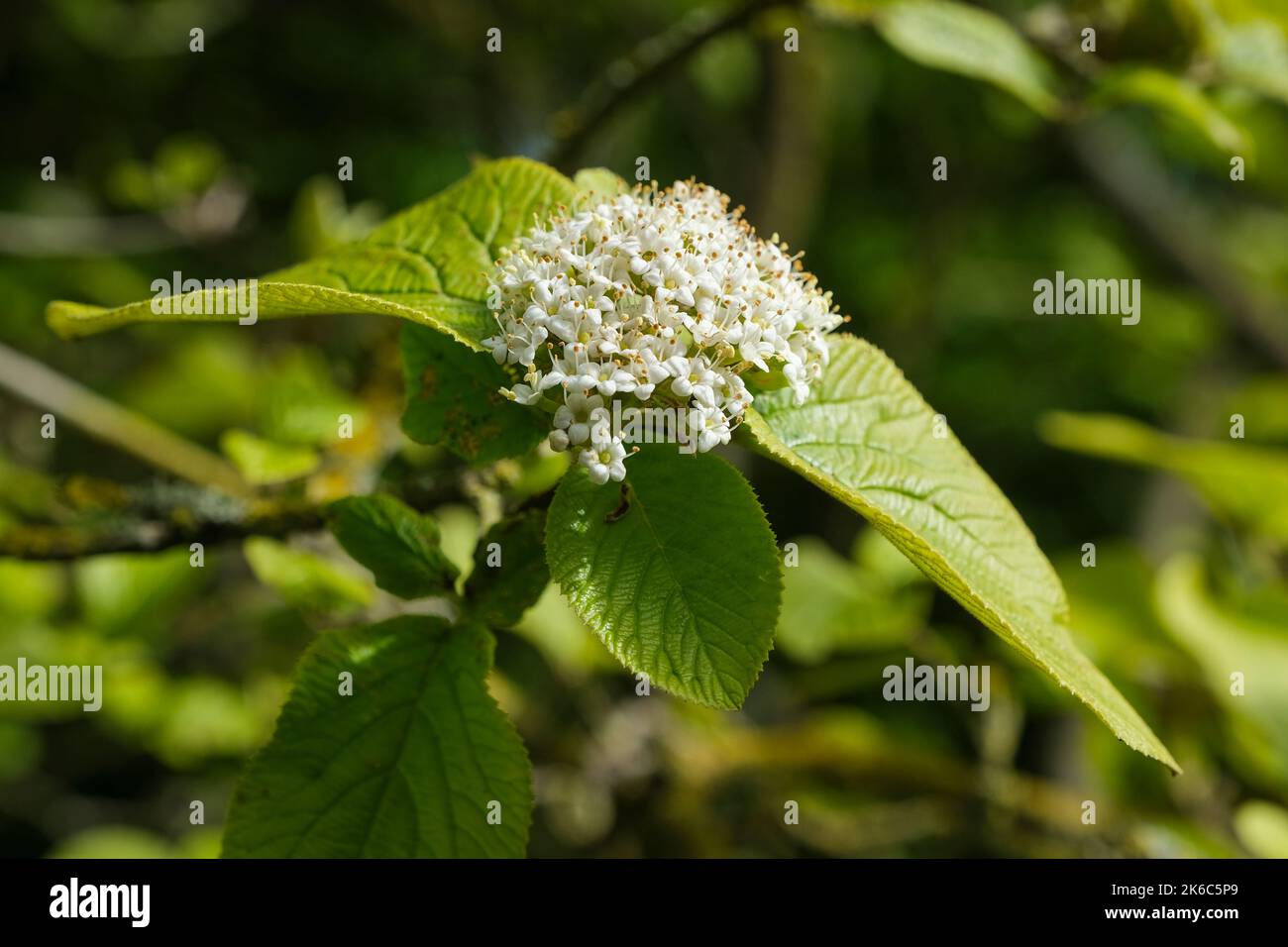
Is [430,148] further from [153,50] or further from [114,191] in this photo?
[114,191]

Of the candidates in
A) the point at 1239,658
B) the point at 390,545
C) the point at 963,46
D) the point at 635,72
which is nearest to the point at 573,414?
the point at 390,545

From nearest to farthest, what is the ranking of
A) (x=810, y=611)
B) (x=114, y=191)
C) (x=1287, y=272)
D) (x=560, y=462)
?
(x=560, y=462) < (x=810, y=611) < (x=114, y=191) < (x=1287, y=272)

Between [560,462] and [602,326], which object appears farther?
[560,462]

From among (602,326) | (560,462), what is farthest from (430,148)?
(602,326)

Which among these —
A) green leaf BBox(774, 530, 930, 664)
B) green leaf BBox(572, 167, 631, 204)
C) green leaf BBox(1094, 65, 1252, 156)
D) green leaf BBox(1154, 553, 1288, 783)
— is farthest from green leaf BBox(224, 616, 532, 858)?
green leaf BBox(1154, 553, 1288, 783)

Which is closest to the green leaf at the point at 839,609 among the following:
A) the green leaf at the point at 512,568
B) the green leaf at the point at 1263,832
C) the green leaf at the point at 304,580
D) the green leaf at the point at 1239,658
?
the green leaf at the point at 1239,658

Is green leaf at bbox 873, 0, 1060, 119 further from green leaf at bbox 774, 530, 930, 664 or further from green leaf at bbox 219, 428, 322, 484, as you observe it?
green leaf at bbox 219, 428, 322, 484

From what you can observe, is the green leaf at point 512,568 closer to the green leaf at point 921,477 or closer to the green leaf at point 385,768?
the green leaf at point 385,768
